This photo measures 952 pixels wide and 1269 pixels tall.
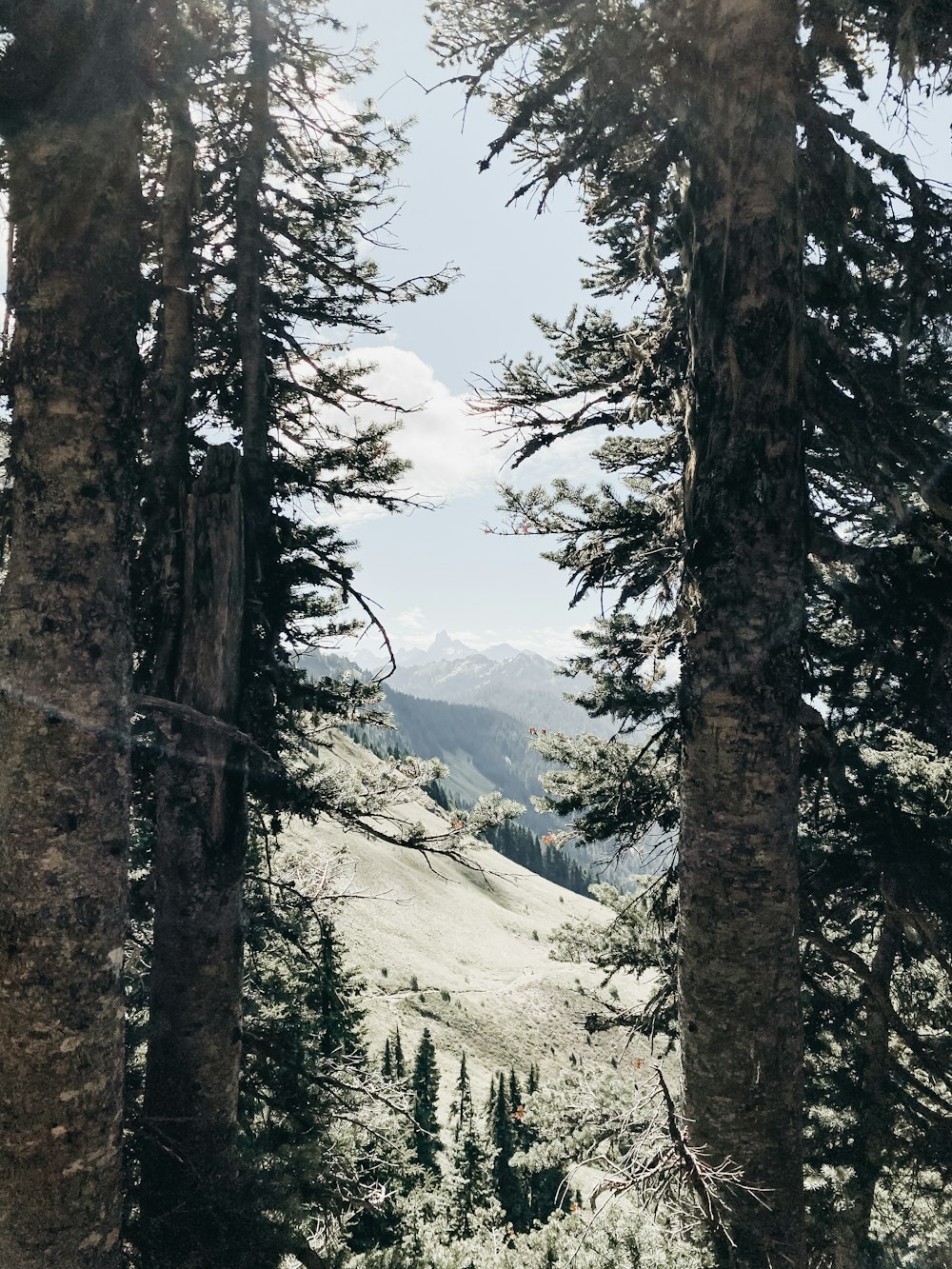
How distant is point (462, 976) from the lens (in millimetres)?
88188

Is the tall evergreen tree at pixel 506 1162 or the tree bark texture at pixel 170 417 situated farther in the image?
the tall evergreen tree at pixel 506 1162

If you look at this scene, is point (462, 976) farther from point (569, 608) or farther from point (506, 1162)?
point (569, 608)

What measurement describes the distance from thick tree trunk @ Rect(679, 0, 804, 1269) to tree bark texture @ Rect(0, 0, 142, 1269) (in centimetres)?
356

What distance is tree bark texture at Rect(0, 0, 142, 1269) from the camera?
389cm

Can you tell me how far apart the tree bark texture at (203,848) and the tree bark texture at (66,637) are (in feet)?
5.30

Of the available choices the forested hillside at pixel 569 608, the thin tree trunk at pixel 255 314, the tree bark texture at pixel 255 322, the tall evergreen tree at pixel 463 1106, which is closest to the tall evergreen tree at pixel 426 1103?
the tall evergreen tree at pixel 463 1106

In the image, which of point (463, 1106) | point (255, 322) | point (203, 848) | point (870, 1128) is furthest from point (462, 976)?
point (255, 322)

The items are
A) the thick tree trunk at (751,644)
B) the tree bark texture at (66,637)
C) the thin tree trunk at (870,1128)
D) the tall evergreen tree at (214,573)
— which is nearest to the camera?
the tree bark texture at (66,637)

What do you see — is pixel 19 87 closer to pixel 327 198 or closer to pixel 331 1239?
pixel 327 198

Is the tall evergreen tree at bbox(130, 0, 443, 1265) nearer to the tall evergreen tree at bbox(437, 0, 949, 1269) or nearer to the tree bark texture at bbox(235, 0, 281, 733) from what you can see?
the tree bark texture at bbox(235, 0, 281, 733)

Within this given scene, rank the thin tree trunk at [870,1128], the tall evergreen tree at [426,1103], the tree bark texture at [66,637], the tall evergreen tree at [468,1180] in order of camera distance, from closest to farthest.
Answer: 1. the tree bark texture at [66,637]
2. the thin tree trunk at [870,1128]
3. the tall evergreen tree at [468,1180]
4. the tall evergreen tree at [426,1103]

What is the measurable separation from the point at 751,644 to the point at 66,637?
4025 millimetres

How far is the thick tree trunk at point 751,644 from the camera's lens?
4137 mm

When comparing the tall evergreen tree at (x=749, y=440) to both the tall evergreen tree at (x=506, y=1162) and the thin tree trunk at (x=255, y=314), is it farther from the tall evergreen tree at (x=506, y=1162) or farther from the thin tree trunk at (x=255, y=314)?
the tall evergreen tree at (x=506, y=1162)
